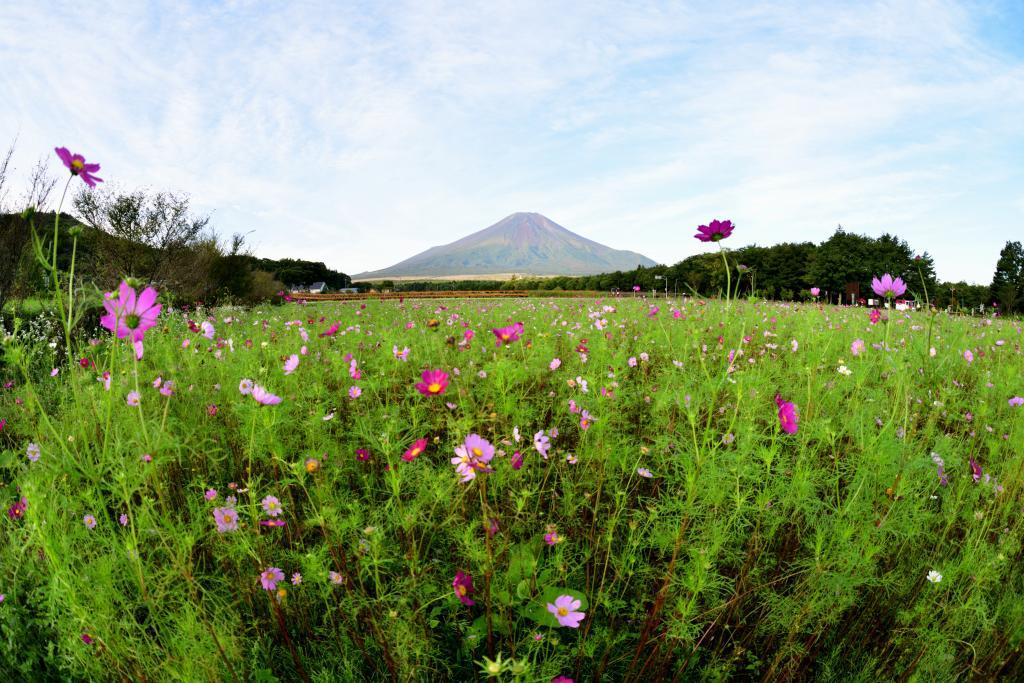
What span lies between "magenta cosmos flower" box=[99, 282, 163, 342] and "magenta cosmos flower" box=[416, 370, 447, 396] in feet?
2.32

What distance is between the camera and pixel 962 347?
13.9ft

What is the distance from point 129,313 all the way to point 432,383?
0.80m

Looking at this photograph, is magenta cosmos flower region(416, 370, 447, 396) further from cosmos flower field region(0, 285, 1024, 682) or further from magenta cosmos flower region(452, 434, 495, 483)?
magenta cosmos flower region(452, 434, 495, 483)

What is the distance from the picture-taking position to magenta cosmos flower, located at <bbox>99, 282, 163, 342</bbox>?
1.18 m

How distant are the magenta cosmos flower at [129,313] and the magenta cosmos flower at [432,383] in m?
0.71

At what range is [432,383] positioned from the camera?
4.40 feet

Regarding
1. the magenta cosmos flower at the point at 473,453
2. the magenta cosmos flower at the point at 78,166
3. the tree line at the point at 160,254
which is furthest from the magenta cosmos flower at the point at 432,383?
the tree line at the point at 160,254

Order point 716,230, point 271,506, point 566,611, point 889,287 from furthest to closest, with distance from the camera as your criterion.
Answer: point 889,287 → point 716,230 → point 271,506 → point 566,611

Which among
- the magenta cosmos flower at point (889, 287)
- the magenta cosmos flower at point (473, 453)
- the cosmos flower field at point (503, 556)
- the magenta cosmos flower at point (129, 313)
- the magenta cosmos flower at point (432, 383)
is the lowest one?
the cosmos flower field at point (503, 556)

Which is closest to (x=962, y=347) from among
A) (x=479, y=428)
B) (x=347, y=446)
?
(x=479, y=428)

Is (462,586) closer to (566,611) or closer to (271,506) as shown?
(566,611)

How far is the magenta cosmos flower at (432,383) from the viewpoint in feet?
4.31

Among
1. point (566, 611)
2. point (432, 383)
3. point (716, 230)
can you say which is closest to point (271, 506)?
point (432, 383)

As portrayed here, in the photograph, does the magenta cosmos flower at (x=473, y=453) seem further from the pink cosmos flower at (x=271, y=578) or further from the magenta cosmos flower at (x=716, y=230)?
the magenta cosmos flower at (x=716, y=230)
